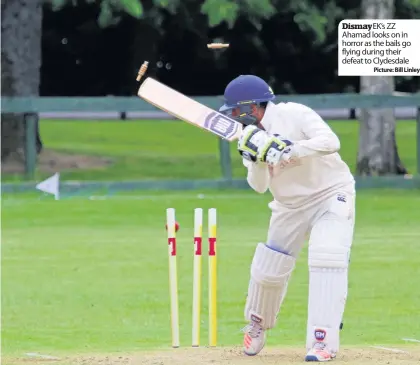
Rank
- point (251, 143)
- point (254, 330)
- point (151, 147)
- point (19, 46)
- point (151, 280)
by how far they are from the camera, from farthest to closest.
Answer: point (151, 147) < point (19, 46) < point (151, 280) < point (254, 330) < point (251, 143)

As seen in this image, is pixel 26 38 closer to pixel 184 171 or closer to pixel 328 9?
pixel 184 171

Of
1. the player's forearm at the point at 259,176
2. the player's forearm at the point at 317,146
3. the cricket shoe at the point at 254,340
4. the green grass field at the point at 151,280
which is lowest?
the green grass field at the point at 151,280

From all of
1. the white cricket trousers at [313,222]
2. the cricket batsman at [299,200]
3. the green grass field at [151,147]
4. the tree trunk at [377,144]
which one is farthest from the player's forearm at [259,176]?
the tree trunk at [377,144]

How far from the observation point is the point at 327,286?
7.97 m

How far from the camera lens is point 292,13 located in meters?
27.5

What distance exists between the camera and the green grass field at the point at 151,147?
2619 centimetres

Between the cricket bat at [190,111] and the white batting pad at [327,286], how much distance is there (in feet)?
2.59

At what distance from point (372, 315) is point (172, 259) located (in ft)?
11.1

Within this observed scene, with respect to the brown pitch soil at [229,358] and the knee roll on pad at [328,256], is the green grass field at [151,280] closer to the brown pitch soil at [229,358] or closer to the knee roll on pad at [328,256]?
the brown pitch soil at [229,358]

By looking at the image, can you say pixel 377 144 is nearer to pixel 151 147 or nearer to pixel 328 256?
pixel 151 147

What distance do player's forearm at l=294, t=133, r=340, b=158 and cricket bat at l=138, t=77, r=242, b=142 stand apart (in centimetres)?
37

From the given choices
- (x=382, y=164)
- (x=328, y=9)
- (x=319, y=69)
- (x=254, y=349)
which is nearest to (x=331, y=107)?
(x=382, y=164)

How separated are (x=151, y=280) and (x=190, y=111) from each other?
568 centimetres

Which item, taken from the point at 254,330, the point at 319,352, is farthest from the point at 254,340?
the point at 319,352
